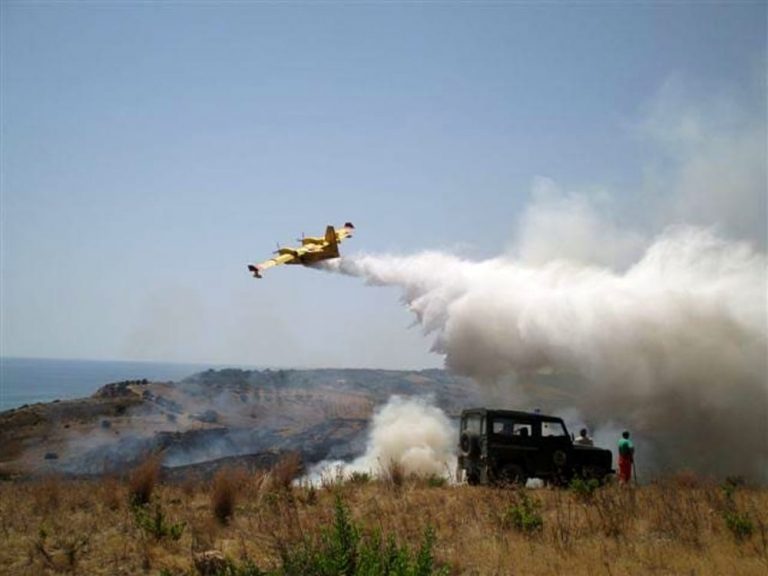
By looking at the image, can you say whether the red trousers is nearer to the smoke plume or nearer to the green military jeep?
the green military jeep

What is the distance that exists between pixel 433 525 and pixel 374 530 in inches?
149

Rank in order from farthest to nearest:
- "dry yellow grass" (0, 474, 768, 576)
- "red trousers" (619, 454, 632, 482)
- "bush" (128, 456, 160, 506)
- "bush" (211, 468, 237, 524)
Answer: "red trousers" (619, 454, 632, 482) < "bush" (128, 456, 160, 506) < "bush" (211, 468, 237, 524) < "dry yellow grass" (0, 474, 768, 576)

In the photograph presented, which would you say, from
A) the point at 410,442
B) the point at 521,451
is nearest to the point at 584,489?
the point at 521,451

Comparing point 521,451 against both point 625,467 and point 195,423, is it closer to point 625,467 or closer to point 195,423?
point 625,467

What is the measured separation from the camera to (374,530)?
809cm

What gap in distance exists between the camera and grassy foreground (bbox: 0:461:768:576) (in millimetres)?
8773

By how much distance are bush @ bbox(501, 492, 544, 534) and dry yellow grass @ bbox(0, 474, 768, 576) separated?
0.36 ft

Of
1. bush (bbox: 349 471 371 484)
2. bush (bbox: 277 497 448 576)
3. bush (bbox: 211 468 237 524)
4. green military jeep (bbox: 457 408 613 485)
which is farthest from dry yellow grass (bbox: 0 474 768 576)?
green military jeep (bbox: 457 408 613 485)

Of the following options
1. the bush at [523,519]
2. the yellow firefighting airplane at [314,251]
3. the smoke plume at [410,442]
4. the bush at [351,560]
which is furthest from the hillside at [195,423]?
the bush at [351,560]

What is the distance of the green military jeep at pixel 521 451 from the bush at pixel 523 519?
6.01 m

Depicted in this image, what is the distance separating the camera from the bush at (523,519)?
11.0 m

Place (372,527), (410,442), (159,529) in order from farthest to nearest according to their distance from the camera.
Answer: (410,442) < (159,529) < (372,527)

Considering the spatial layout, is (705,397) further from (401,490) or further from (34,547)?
(34,547)

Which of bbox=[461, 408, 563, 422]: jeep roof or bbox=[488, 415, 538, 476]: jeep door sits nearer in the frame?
bbox=[488, 415, 538, 476]: jeep door
